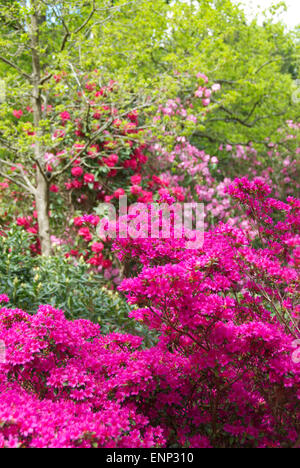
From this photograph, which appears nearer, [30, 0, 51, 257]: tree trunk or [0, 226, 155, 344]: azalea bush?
[0, 226, 155, 344]: azalea bush

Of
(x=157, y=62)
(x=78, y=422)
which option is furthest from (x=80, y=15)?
(x=78, y=422)

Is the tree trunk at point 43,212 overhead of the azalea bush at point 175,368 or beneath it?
overhead

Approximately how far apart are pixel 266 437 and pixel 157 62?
8165 millimetres

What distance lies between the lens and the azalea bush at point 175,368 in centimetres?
Result: 182

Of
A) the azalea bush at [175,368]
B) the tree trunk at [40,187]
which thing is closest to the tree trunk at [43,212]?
the tree trunk at [40,187]

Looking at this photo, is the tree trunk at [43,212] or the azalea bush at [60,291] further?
the tree trunk at [43,212]

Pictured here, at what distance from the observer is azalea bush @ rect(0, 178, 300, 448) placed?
1.82 metres

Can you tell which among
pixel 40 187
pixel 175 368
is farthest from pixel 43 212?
pixel 175 368

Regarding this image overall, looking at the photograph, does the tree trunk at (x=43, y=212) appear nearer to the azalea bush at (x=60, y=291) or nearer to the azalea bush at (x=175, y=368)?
the azalea bush at (x=60, y=291)

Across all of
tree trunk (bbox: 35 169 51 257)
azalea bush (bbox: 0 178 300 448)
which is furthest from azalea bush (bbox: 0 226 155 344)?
tree trunk (bbox: 35 169 51 257)

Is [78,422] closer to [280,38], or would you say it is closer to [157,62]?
[157,62]

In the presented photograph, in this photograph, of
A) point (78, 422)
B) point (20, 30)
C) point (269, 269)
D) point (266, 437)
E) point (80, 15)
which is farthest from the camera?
point (80, 15)

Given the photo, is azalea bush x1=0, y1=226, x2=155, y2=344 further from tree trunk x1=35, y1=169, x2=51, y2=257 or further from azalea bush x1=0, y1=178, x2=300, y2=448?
tree trunk x1=35, y1=169, x2=51, y2=257

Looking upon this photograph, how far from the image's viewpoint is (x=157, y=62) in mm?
8852
